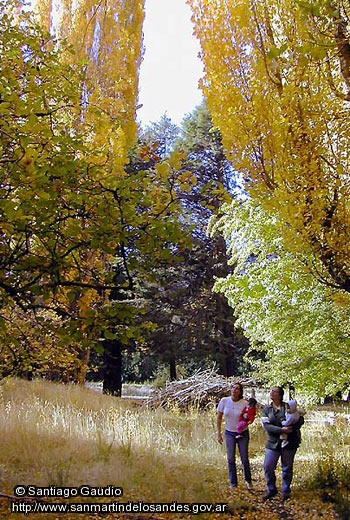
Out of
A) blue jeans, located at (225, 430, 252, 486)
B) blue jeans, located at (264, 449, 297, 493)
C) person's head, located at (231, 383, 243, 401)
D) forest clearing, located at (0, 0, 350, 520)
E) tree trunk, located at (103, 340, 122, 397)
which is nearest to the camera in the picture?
forest clearing, located at (0, 0, 350, 520)

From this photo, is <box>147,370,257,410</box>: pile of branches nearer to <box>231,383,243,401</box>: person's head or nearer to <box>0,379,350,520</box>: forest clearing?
<box>0,379,350,520</box>: forest clearing

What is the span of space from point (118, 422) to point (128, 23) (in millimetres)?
9386

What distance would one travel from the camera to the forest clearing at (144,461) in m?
4.96

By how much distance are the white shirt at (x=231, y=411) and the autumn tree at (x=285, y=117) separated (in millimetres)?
1857

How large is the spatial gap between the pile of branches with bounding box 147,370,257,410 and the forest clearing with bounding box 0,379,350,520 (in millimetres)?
2166

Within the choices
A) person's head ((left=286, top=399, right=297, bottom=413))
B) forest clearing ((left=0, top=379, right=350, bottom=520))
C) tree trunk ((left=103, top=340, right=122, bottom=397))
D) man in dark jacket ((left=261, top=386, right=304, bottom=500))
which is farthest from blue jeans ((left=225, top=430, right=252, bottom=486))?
tree trunk ((left=103, top=340, right=122, bottom=397))

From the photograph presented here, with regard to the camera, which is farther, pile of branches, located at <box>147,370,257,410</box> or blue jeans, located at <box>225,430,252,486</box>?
Answer: pile of branches, located at <box>147,370,257,410</box>

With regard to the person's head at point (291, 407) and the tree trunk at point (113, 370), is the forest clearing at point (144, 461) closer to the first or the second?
the person's head at point (291, 407)

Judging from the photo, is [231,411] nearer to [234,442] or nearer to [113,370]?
[234,442]

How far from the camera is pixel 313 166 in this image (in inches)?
194

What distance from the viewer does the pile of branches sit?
12312 mm

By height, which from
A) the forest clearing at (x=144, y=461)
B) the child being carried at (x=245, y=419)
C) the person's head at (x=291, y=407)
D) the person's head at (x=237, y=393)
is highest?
the person's head at (x=237, y=393)

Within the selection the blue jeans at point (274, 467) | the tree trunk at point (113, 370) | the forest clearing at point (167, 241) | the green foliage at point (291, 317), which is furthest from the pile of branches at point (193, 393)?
the blue jeans at point (274, 467)

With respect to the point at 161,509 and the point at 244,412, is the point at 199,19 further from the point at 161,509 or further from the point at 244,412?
the point at 161,509
